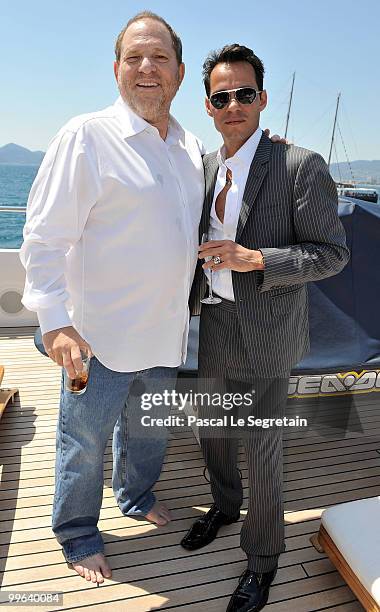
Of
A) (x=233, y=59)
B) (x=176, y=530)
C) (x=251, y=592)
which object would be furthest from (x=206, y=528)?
(x=233, y=59)

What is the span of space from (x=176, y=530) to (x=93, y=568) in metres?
0.45

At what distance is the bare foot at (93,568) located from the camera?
1993 mm

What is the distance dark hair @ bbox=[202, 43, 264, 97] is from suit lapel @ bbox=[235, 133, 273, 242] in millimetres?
240

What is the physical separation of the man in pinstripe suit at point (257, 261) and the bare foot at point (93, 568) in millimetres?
537

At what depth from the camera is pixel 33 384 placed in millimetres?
3803

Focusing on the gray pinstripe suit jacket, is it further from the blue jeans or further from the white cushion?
the white cushion

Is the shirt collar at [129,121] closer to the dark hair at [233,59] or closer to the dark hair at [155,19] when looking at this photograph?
the dark hair at [155,19]

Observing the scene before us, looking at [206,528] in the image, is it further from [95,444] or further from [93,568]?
[95,444]

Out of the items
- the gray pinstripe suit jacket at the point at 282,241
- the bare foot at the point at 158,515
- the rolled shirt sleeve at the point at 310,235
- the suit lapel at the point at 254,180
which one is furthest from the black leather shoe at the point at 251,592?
the suit lapel at the point at 254,180

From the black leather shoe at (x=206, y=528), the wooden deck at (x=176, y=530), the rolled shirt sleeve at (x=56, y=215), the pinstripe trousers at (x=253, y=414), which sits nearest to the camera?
the rolled shirt sleeve at (x=56, y=215)

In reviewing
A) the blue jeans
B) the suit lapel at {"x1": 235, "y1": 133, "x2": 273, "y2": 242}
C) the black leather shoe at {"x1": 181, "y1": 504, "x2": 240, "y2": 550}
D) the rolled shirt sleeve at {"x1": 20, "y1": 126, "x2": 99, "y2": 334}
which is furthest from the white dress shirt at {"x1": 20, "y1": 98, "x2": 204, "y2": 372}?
the black leather shoe at {"x1": 181, "y1": 504, "x2": 240, "y2": 550}

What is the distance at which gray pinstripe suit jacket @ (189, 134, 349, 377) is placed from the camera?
1.64m

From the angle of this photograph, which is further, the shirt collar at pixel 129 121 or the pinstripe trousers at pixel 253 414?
the pinstripe trousers at pixel 253 414

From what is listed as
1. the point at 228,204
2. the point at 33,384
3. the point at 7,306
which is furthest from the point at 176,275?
the point at 7,306
